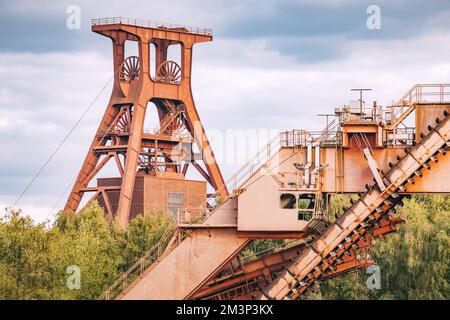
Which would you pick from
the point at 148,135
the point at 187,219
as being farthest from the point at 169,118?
the point at 187,219

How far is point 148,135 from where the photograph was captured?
118 metres

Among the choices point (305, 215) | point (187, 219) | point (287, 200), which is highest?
point (287, 200)

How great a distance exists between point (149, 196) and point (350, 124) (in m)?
55.3

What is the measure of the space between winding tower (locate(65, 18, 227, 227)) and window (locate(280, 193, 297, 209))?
52417 mm

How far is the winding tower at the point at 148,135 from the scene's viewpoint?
11475cm

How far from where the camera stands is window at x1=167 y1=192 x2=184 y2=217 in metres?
114

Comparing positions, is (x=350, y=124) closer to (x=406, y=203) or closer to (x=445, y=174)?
(x=445, y=174)

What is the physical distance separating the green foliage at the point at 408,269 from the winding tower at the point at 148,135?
31.8m

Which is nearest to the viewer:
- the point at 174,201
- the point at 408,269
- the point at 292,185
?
the point at 292,185

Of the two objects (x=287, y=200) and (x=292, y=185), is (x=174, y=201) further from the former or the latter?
(x=287, y=200)

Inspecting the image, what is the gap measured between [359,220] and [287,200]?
359 centimetres

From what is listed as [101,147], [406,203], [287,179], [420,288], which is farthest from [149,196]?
[287,179]

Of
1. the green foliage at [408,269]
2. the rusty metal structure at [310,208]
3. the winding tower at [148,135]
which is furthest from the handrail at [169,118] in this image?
the rusty metal structure at [310,208]
